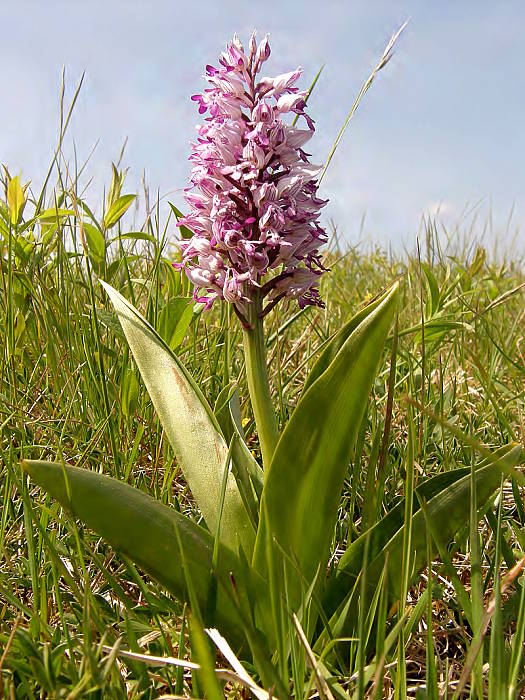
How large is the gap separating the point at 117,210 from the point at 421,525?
1817mm

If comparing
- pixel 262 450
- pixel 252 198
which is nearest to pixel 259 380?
pixel 262 450

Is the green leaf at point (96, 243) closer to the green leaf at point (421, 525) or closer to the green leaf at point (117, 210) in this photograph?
the green leaf at point (117, 210)

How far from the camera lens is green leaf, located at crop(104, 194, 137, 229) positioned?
8.83 feet

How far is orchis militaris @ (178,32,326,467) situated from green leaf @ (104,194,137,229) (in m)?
1.14

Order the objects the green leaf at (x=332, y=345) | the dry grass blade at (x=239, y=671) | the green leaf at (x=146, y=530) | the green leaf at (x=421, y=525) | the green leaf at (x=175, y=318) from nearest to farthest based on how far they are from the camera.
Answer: the dry grass blade at (x=239, y=671) → the green leaf at (x=146, y=530) → the green leaf at (x=421, y=525) → the green leaf at (x=332, y=345) → the green leaf at (x=175, y=318)

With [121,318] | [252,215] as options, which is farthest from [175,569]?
[252,215]

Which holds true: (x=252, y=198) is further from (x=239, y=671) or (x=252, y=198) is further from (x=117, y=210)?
(x=117, y=210)

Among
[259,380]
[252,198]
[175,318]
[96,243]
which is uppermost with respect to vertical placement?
[96,243]

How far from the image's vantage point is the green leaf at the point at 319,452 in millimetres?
1356

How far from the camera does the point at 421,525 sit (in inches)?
56.9

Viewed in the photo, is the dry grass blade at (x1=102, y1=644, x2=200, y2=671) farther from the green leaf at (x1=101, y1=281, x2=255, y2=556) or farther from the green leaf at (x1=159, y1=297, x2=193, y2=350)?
the green leaf at (x1=159, y1=297, x2=193, y2=350)

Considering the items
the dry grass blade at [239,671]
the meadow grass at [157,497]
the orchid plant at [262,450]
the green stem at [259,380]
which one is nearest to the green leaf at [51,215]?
the meadow grass at [157,497]

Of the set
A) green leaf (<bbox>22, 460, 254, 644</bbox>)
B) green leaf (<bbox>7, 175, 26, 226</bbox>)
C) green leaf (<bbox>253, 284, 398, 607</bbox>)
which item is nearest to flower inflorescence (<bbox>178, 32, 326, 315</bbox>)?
green leaf (<bbox>253, 284, 398, 607</bbox>)

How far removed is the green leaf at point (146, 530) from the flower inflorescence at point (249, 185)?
511 millimetres
